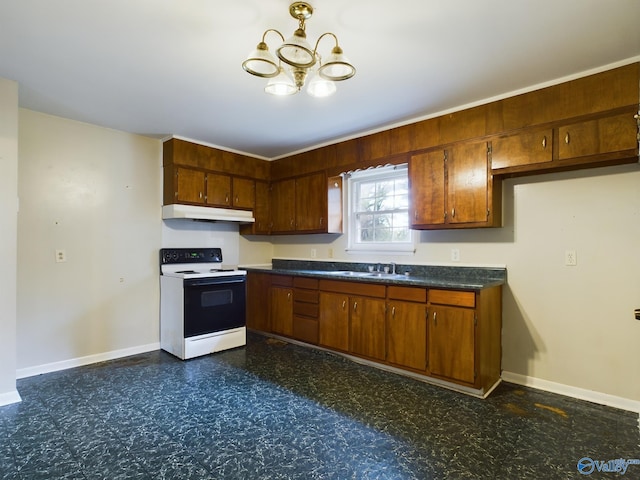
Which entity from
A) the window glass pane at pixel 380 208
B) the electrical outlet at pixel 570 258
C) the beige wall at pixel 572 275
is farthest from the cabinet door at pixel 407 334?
the electrical outlet at pixel 570 258

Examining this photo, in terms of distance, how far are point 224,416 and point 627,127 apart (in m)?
3.35

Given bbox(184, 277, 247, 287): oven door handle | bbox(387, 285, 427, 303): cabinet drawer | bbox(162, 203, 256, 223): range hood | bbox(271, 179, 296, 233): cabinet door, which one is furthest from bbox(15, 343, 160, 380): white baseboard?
bbox(387, 285, 427, 303): cabinet drawer

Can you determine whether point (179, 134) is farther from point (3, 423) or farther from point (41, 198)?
point (3, 423)

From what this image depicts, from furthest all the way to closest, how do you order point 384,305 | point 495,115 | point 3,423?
1. point 384,305
2. point 495,115
3. point 3,423

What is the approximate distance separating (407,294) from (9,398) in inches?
126

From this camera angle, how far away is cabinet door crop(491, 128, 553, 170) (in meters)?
2.62

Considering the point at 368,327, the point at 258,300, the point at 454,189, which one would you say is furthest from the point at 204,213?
the point at 454,189

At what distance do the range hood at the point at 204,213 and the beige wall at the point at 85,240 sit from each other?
0.25m

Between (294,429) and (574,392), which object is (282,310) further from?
(574,392)

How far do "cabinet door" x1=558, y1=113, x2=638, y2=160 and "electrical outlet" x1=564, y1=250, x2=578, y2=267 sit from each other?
75cm

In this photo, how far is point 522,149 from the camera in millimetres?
2717

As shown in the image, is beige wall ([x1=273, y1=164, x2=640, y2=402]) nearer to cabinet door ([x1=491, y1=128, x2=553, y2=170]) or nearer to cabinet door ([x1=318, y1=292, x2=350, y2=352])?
cabinet door ([x1=491, y1=128, x2=553, y2=170])

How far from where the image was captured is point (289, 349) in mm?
3924

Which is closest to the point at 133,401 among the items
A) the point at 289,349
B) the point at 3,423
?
the point at 3,423
